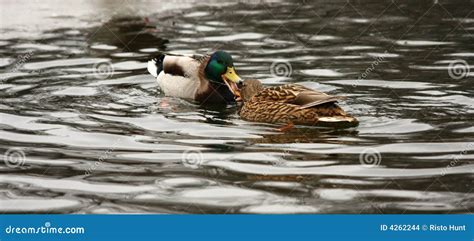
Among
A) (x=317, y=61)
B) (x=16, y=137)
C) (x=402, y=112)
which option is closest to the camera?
(x=16, y=137)

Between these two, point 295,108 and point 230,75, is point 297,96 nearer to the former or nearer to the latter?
point 295,108

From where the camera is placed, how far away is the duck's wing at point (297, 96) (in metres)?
10.1

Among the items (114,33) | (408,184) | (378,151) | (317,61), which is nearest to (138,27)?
(114,33)

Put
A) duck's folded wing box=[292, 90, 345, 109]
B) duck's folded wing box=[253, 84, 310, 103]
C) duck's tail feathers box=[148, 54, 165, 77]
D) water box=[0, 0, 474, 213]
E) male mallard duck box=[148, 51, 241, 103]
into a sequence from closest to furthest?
1. water box=[0, 0, 474, 213]
2. duck's folded wing box=[292, 90, 345, 109]
3. duck's folded wing box=[253, 84, 310, 103]
4. male mallard duck box=[148, 51, 241, 103]
5. duck's tail feathers box=[148, 54, 165, 77]

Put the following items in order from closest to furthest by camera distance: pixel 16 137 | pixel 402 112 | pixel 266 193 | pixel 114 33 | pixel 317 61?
pixel 266 193, pixel 16 137, pixel 402 112, pixel 317 61, pixel 114 33

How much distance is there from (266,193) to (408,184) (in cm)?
116

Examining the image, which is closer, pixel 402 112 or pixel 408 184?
pixel 408 184

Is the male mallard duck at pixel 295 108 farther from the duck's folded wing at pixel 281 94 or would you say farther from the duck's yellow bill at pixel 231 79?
the duck's yellow bill at pixel 231 79

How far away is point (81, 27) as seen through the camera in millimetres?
17172

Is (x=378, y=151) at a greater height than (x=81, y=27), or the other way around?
(x=81, y=27)

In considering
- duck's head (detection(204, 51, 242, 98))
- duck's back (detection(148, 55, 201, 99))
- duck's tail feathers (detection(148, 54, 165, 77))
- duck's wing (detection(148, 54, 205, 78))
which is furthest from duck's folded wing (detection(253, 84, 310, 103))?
duck's tail feathers (detection(148, 54, 165, 77))

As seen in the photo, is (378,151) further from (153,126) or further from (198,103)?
(198,103)

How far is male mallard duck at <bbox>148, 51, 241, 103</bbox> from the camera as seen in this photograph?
1239 cm

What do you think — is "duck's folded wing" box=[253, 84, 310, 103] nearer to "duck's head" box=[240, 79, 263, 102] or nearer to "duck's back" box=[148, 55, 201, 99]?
"duck's head" box=[240, 79, 263, 102]
